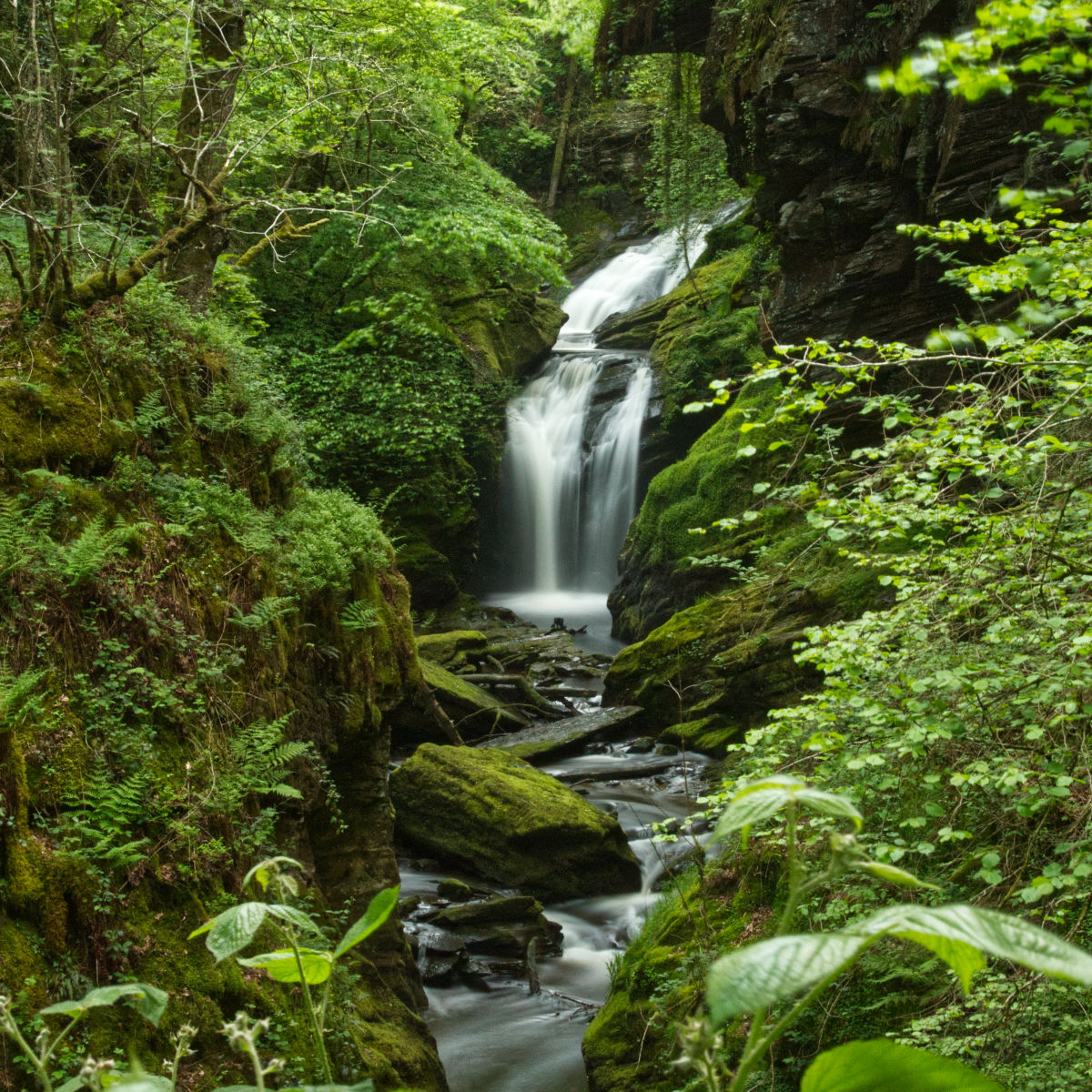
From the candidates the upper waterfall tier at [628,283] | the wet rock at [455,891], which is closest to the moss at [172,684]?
the wet rock at [455,891]

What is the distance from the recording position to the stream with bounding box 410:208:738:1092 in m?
6.37

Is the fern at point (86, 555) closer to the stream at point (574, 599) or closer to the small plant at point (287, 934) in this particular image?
the small plant at point (287, 934)

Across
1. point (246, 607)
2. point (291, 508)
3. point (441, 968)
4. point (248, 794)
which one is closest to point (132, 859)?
point (248, 794)

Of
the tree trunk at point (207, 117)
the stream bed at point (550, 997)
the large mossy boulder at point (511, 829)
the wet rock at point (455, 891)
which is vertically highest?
the tree trunk at point (207, 117)

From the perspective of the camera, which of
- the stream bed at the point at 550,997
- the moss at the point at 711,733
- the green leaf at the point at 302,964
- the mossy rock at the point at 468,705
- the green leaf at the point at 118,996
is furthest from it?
the mossy rock at the point at 468,705

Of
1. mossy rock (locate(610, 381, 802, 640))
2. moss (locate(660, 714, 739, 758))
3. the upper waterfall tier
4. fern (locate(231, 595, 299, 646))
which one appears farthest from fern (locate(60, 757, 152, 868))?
the upper waterfall tier

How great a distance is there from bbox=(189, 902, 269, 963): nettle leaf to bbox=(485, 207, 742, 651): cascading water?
17.6 metres

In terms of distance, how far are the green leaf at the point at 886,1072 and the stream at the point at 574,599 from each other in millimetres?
4229

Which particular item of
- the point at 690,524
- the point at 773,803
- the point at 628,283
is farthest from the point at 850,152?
the point at 628,283

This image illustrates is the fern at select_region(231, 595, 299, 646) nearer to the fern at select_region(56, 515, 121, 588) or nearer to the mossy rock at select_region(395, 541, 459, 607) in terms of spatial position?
the fern at select_region(56, 515, 121, 588)

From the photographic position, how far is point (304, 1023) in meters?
3.76

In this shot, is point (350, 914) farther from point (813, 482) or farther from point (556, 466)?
point (556, 466)

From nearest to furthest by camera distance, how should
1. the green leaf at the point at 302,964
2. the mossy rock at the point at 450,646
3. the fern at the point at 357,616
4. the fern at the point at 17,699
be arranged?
the green leaf at the point at 302,964 → the fern at the point at 17,699 → the fern at the point at 357,616 → the mossy rock at the point at 450,646

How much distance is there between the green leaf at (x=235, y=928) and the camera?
38.9 inches
